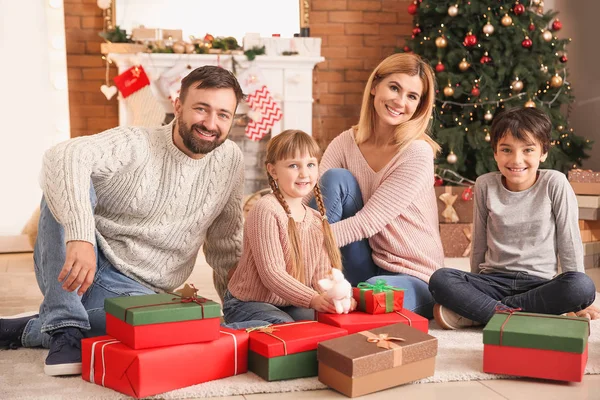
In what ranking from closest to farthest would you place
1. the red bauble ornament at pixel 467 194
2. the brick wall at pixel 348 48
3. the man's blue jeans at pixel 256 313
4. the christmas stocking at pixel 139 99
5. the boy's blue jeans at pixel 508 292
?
the man's blue jeans at pixel 256 313
the boy's blue jeans at pixel 508 292
the red bauble ornament at pixel 467 194
the christmas stocking at pixel 139 99
the brick wall at pixel 348 48

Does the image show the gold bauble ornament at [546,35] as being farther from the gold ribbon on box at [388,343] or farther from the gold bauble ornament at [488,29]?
the gold ribbon on box at [388,343]

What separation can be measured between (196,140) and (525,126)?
1063 millimetres

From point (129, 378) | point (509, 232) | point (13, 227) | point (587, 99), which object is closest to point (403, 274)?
point (509, 232)

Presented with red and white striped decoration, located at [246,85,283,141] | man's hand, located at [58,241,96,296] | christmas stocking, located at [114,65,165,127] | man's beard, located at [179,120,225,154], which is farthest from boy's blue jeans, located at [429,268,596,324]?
christmas stocking, located at [114,65,165,127]

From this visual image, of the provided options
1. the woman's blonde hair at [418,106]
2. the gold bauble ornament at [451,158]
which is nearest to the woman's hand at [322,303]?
the woman's blonde hair at [418,106]

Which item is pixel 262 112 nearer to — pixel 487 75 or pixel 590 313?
pixel 487 75

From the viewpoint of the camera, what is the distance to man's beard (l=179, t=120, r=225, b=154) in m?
2.00

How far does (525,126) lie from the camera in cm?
228

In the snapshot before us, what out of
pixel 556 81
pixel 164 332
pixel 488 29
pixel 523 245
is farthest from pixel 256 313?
pixel 556 81

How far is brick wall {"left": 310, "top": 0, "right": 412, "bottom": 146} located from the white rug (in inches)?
133

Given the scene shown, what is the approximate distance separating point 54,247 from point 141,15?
3324 millimetres

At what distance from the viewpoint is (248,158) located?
5156 millimetres

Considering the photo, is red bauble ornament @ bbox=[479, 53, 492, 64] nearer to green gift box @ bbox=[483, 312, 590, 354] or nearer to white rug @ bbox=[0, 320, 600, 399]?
white rug @ bbox=[0, 320, 600, 399]

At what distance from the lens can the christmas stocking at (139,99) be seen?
185 inches
